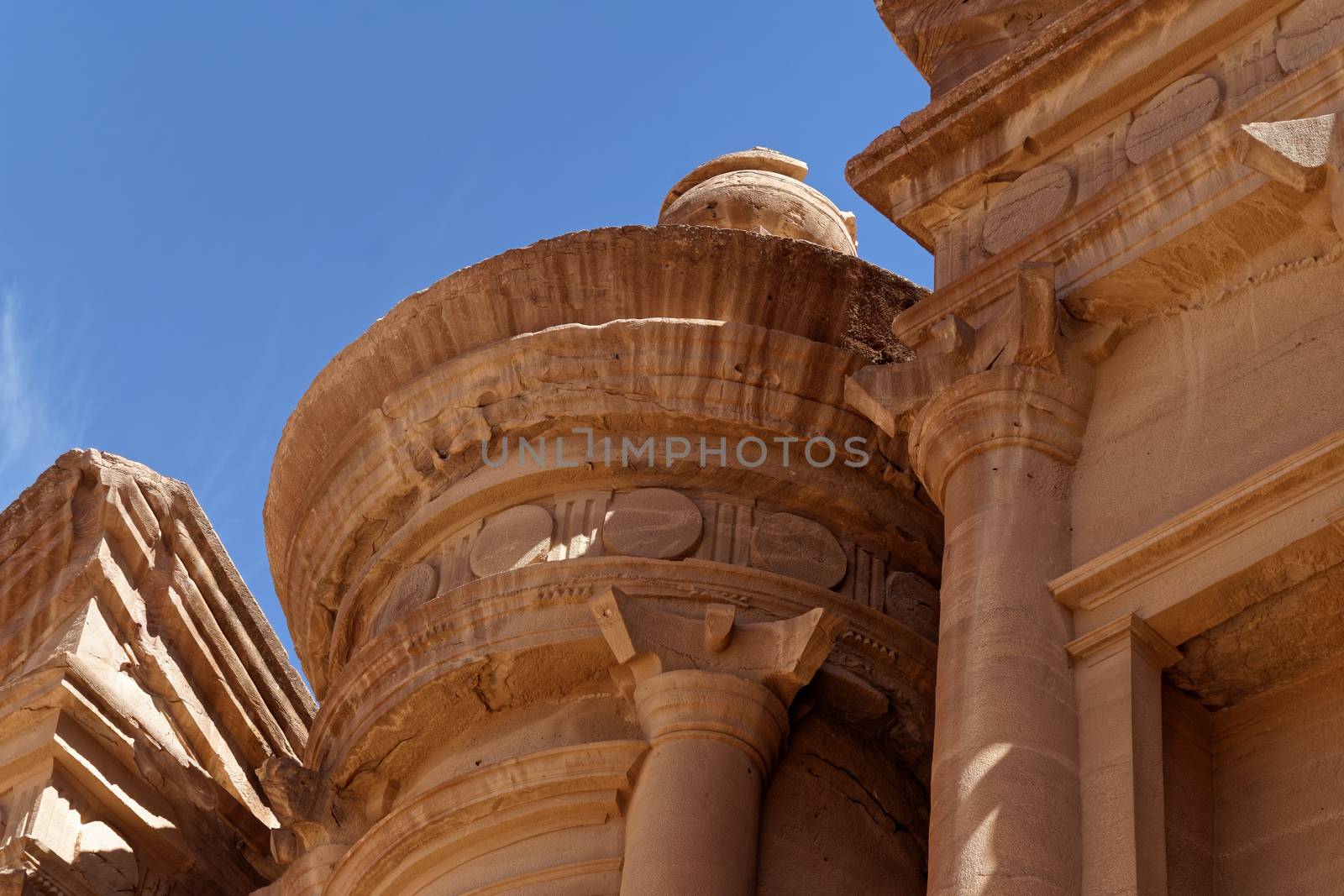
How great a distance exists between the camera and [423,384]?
41.0 feet

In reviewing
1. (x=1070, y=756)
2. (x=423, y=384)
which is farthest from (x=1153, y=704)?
(x=423, y=384)

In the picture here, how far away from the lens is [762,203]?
1370 cm

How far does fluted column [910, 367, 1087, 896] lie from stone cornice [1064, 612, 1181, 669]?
74 mm

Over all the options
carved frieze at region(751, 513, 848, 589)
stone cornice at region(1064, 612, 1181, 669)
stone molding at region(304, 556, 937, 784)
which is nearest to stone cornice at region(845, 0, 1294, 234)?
carved frieze at region(751, 513, 848, 589)

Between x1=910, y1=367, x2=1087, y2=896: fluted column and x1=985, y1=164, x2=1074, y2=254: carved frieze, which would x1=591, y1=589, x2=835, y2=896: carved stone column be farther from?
x1=985, y1=164, x2=1074, y2=254: carved frieze

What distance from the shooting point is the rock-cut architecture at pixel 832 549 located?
28.6 ft

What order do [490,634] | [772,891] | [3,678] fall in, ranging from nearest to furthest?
[772,891] → [490,634] → [3,678]

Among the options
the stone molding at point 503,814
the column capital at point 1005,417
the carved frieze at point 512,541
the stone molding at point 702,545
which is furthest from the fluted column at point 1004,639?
the carved frieze at point 512,541

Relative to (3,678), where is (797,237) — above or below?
above

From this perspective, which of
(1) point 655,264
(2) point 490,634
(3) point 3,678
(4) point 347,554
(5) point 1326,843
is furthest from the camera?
(3) point 3,678

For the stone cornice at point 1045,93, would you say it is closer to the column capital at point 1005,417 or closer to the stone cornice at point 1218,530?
the column capital at point 1005,417

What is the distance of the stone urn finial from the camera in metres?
13.6

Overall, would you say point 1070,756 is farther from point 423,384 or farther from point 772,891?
point 423,384

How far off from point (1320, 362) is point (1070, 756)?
74.3 inches
